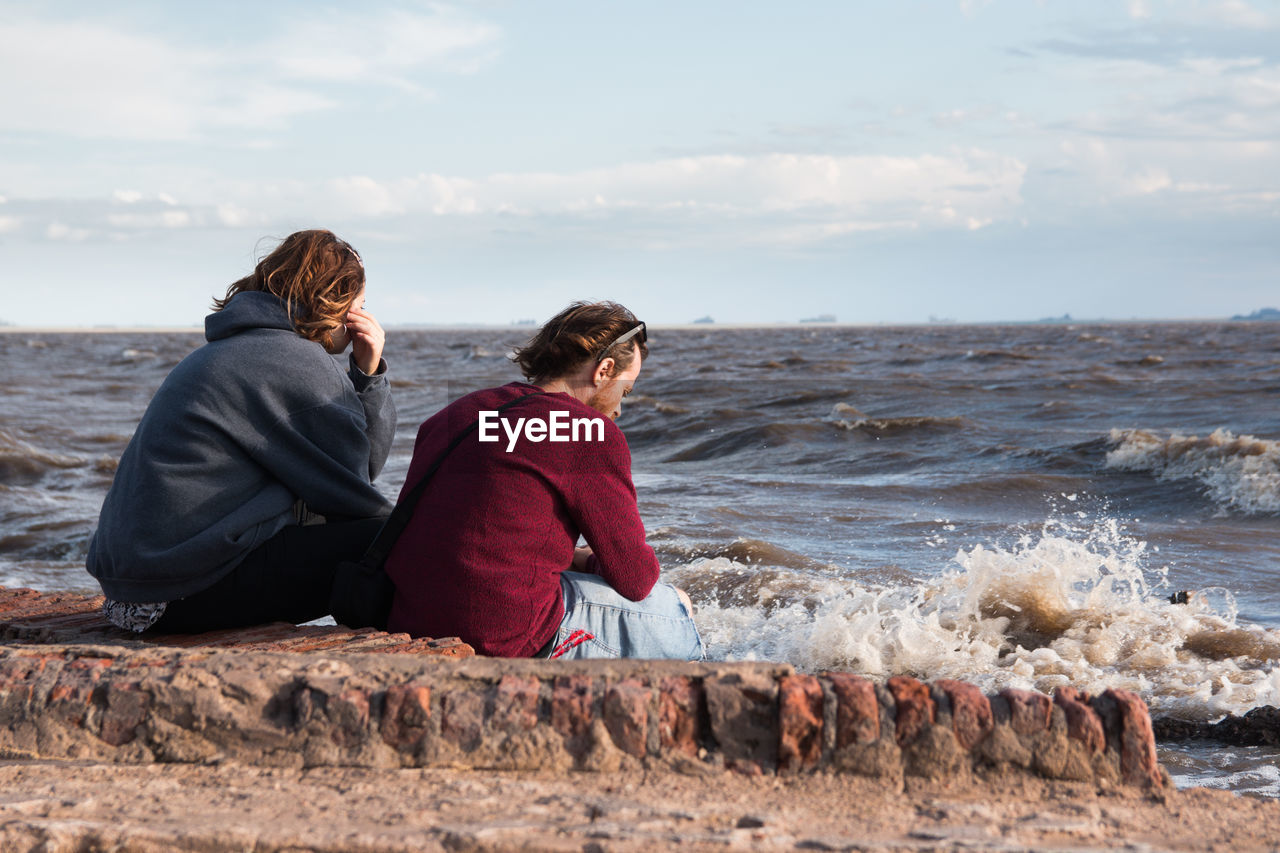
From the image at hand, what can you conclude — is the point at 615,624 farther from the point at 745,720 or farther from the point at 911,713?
the point at 911,713

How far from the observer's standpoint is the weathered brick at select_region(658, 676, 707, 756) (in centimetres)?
229

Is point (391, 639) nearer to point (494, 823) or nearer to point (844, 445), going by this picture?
point (494, 823)

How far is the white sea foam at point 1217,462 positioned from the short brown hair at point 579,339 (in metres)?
8.37

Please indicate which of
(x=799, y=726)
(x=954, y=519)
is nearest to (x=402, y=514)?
(x=799, y=726)

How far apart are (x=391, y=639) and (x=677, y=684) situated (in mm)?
947

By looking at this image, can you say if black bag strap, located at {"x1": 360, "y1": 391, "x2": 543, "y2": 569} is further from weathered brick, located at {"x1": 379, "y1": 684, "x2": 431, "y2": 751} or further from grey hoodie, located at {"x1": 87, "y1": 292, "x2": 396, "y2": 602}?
weathered brick, located at {"x1": 379, "y1": 684, "x2": 431, "y2": 751}

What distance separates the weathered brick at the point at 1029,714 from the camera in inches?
88.7

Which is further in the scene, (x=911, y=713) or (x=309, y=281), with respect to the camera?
(x=309, y=281)

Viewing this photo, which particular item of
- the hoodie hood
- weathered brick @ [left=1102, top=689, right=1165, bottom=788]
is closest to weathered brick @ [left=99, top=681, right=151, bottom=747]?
the hoodie hood

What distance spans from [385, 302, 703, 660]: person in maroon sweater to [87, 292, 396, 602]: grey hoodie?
350mm

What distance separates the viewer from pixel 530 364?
3.10m

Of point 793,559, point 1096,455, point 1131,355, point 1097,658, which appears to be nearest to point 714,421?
Answer: point 1096,455

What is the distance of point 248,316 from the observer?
9.79ft

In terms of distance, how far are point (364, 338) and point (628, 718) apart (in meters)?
1.63
